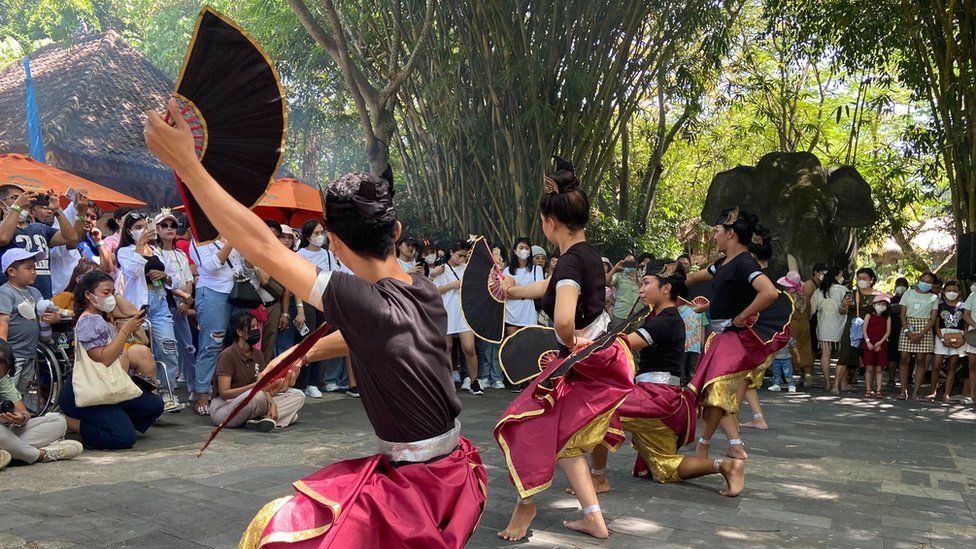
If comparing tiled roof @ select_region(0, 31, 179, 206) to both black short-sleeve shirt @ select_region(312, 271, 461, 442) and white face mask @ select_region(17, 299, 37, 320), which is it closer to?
white face mask @ select_region(17, 299, 37, 320)

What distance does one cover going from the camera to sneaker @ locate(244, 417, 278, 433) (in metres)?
7.27

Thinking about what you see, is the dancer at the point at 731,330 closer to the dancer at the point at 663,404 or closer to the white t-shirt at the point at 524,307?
the dancer at the point at 663,404

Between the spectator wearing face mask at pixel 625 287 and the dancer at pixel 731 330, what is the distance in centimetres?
515

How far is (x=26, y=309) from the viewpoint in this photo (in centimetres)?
673

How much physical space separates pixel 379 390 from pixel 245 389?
4.95m

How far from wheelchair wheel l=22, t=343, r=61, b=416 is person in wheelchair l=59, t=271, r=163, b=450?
78 cm

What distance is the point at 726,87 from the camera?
70.0 feet

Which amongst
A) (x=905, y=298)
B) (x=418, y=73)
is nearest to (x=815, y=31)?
(x=905, y=298)

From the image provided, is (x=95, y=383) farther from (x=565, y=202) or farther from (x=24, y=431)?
(x=565, y=202)

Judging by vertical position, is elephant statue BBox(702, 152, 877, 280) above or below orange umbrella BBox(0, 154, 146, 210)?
above

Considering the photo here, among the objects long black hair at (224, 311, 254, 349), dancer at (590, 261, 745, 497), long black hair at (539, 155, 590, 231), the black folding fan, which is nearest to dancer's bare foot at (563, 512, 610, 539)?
dancer at (590, 261, 745, 497)

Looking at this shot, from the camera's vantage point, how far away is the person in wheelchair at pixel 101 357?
6359mm

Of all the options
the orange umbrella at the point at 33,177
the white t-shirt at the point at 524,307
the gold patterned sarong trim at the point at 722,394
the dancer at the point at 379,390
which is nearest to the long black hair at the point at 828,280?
the white t-shirt at the point at 524,307

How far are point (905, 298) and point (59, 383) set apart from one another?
1006 cm
